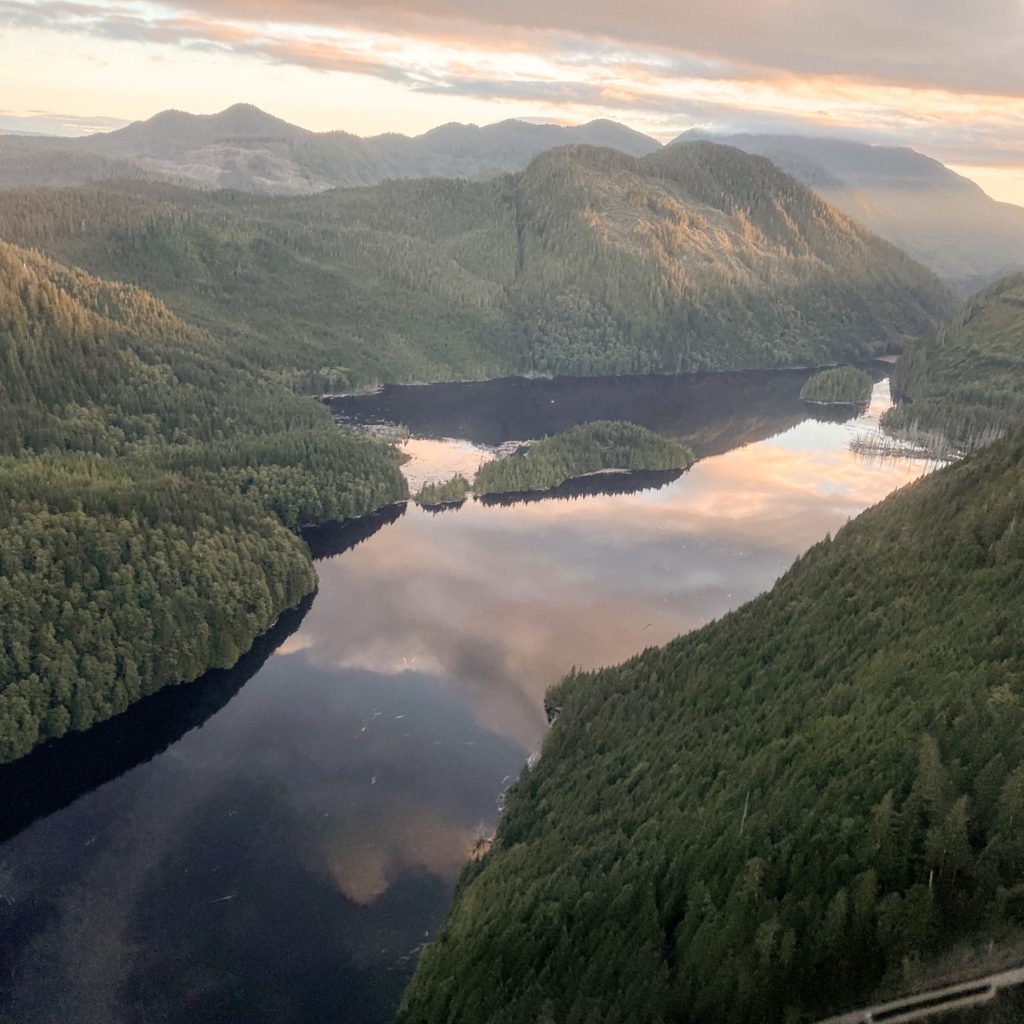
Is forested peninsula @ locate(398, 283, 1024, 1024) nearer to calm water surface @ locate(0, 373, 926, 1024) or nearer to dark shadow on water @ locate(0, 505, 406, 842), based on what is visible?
calm water surface @ locate(0, 373, 926, 1024)

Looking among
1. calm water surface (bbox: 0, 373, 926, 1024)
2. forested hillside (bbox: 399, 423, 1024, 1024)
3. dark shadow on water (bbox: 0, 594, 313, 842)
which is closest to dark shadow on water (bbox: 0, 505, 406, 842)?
dark shadow on water (bbox: 0, 594, 313, 842)

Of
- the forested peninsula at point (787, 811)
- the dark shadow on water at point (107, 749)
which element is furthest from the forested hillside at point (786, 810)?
the dark shadow on water at point (107, 749)

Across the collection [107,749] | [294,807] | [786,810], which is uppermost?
[786,810]

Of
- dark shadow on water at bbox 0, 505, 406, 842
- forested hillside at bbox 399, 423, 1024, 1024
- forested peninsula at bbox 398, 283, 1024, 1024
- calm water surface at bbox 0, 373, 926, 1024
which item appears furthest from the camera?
dark shadow on water at bbox 0, 505, 406, 842

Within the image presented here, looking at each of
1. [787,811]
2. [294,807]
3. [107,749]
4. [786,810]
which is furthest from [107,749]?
[787,811]

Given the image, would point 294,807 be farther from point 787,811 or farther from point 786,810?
point 787,811

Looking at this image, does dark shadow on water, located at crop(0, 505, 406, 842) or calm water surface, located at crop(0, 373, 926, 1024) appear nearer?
calm water surface, located at crop(0, 373, 926, 1024)
